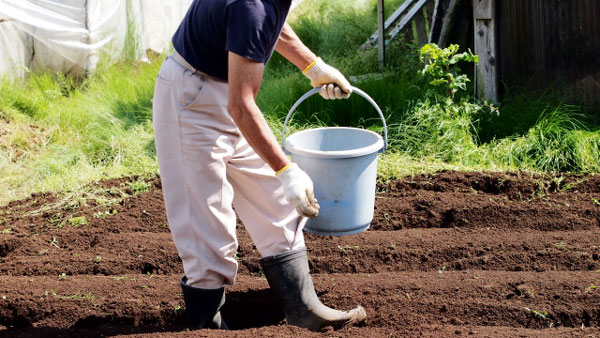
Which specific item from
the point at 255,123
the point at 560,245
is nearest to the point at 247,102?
the point at 255,123

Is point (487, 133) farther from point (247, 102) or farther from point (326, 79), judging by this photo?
point (247, 102)

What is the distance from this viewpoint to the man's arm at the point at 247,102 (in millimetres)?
2799

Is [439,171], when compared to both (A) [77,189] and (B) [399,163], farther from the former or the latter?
(A) [77,189]

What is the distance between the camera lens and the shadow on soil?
11.4ft

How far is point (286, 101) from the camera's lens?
6.29 meters

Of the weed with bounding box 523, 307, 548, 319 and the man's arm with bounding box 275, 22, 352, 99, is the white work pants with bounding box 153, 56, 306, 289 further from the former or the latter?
the weed with bounding box 523, 307, 548, 319

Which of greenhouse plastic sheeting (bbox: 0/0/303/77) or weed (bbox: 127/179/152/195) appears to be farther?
greenhouse plastic sheeting (bbox: 0/0/303/77)

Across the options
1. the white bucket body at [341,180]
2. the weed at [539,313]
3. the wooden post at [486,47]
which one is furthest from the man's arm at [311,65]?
the wooden post at [486,47]

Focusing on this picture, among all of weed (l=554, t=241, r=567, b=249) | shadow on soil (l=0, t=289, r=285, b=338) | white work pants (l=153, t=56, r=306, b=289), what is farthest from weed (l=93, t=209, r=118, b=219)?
weed (l=554, t=241, r=567, b=249)

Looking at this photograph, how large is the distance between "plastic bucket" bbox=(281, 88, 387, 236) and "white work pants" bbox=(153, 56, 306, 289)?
0.40 metres

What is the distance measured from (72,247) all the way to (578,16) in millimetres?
3935

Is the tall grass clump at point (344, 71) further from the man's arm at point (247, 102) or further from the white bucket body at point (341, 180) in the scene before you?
the man's arm at point (247, 102)

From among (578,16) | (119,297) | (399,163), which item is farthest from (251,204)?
(578,16)

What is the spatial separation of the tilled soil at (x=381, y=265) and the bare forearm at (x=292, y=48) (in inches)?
41.9
